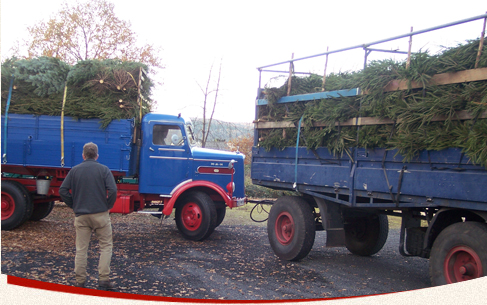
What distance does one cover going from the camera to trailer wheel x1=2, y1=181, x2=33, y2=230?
8242 millimetres

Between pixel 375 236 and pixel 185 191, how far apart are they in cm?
393

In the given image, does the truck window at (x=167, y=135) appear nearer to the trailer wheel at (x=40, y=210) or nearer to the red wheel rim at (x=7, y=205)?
the red wheel rim at (x=7, y=205)

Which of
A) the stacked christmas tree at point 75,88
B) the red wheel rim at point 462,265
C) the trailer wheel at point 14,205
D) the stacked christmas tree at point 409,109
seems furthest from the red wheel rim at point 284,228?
the trailer wheel at point 14,205

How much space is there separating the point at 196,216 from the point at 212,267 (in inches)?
84.1

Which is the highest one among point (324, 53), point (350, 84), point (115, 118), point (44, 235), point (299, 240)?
point (324, 53)

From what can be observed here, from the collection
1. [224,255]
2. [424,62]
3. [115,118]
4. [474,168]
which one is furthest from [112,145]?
[474,168]

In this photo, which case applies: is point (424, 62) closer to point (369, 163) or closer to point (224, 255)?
point (369, 163)

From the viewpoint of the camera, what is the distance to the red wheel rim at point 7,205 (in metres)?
8.27

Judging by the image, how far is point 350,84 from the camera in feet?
19.7

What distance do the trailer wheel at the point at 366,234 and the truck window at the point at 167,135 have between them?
389 cm

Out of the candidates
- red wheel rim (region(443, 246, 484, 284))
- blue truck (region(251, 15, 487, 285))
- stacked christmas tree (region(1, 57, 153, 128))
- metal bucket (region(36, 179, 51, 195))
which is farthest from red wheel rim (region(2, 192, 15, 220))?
red wheel rim (region(443, 246, 484, 284))

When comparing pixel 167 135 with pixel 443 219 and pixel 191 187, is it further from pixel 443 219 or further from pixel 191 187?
pixel 443 219

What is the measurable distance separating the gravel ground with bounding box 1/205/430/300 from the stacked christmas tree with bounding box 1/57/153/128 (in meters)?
2.60

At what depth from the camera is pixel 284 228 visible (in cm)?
713
